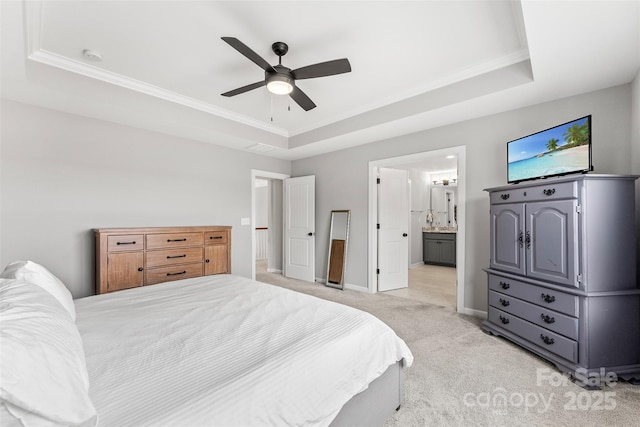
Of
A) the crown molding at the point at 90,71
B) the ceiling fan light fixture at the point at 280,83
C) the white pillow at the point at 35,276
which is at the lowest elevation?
the white pillow at the point at 35,276

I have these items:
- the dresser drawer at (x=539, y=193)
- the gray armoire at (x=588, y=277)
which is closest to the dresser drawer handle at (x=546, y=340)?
the gray armoire at (x=588, y=277)

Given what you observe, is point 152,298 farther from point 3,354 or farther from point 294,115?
point 294,115

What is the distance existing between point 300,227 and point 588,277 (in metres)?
4.11

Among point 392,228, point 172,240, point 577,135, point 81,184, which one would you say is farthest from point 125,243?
point 577,135

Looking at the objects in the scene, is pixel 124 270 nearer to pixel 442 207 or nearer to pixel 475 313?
pixel 475 313

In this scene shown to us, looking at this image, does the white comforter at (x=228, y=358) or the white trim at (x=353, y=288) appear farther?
the white trim at (x=353, y=288)

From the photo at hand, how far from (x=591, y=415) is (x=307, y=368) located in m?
1.91

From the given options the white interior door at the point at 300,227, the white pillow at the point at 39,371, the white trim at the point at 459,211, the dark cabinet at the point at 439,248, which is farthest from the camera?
the dark cabinet at the point at 439,248

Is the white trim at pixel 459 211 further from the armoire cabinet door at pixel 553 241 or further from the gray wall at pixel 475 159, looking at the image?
the armoire cabinet door at pixel 553 241

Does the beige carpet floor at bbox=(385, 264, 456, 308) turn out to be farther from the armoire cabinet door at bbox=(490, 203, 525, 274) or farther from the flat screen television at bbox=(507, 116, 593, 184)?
the flat screen television at bbox=(507, 116, 593, 184)

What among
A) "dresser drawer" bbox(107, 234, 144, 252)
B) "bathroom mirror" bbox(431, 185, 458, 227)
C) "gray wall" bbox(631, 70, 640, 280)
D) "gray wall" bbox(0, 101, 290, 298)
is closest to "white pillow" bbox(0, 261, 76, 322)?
"dresser drawer" bbox(107, 234, 144, 252)

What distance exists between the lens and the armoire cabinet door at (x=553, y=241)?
214 centimetres

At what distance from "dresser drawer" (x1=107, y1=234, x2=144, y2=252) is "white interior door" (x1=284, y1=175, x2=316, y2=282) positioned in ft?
9.09

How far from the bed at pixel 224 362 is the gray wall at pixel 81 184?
1659mm
